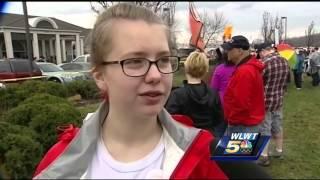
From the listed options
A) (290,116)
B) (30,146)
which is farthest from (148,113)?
(290,116)

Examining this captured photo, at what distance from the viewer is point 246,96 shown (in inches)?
201

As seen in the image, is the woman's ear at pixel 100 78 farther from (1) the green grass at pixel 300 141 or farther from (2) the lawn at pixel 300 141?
(1) the green grass at pixel 300 141

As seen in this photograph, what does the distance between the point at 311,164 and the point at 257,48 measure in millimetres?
2088

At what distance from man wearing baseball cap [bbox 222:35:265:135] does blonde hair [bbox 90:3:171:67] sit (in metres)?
3.73

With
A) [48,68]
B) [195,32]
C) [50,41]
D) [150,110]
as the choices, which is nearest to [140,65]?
[150,110]

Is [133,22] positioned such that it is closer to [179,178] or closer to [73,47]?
[179,178]

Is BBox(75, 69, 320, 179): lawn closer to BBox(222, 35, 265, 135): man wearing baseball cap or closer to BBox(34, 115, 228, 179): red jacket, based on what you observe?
BBox(222, 35, 265, 135): man wearing baseball cap

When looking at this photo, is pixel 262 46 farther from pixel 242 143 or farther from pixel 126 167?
pixel 126 167

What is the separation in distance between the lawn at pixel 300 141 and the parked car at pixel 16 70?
7.74 meters

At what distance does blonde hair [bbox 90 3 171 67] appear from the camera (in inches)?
53.6

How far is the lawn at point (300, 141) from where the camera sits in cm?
580

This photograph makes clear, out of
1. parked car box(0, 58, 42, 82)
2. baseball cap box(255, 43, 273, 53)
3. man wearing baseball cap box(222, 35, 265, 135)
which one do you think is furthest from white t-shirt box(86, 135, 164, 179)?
parked car box(0, 58, 42, 82)

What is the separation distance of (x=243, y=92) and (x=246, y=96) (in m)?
0.06

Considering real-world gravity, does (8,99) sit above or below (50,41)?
above
